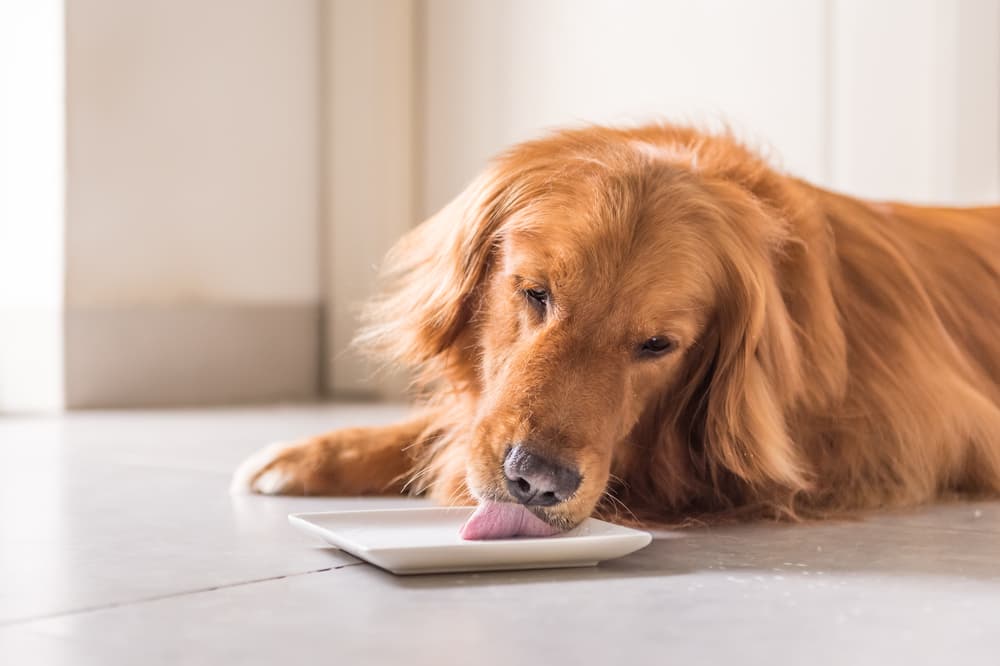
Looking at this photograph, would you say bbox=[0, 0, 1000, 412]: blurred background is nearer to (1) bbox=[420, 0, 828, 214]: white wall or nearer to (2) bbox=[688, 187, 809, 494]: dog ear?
Result: (1) bbox=[420, 0, 828, 214]: white wall

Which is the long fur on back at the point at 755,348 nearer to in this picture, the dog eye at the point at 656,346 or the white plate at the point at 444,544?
the dog eye at the point at 656,346

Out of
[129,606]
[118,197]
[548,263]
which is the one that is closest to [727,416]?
[548,263]

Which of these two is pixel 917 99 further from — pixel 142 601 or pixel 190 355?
pixel 142 601

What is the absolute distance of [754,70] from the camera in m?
3.61

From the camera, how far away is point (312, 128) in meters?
4.51

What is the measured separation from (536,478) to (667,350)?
0.33 meters

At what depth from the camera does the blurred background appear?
336cm

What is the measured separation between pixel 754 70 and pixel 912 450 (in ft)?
6.11

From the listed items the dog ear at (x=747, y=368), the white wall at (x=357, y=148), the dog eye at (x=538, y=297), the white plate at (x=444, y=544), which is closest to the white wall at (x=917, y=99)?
the dog ear at (x=747, y=368)

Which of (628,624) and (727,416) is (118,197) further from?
(628,624)

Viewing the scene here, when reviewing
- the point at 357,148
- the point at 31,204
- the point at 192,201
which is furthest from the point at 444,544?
the point at 357,148

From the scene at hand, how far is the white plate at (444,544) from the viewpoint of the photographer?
136cm

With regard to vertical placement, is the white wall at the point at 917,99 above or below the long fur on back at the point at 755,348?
above

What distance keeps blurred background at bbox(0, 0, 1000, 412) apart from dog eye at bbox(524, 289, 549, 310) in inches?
67.6
